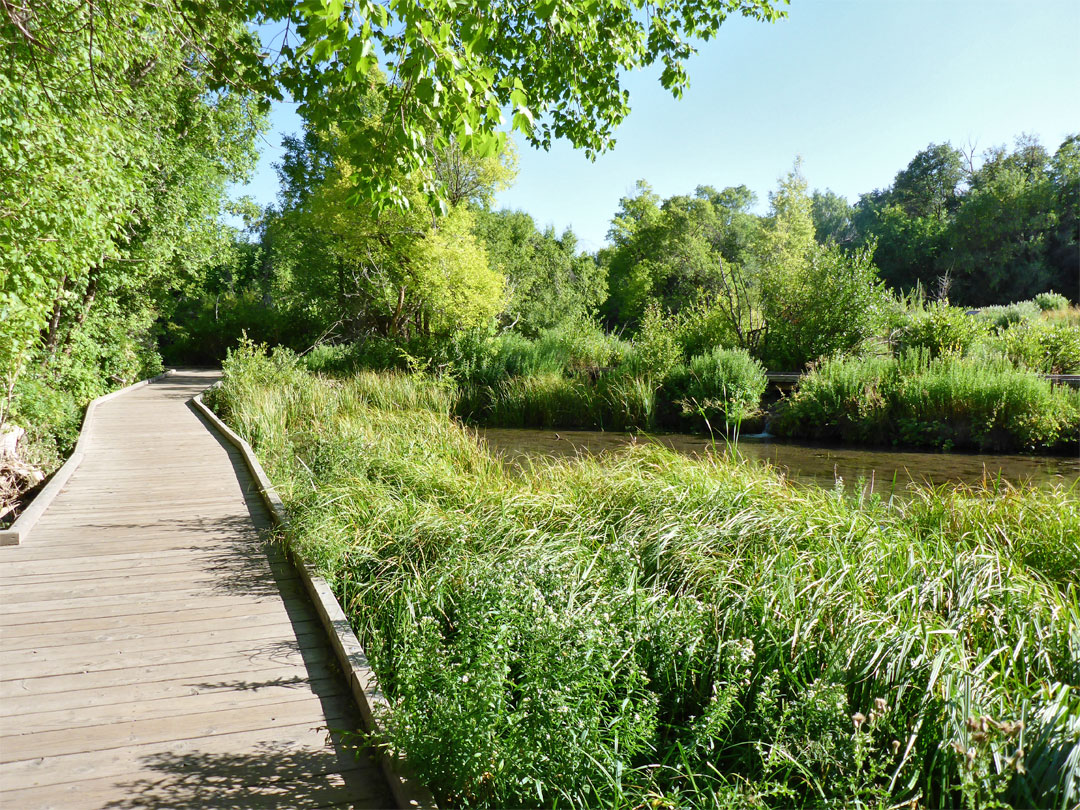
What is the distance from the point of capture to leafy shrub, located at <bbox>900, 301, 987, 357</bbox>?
14.1 metres

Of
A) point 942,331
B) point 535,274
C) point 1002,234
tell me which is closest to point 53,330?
point 535,274

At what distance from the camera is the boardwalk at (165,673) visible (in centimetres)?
251

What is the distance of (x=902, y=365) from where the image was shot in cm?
1273

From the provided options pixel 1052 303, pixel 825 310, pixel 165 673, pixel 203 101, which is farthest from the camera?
pixel 1052 303

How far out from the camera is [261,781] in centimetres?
251

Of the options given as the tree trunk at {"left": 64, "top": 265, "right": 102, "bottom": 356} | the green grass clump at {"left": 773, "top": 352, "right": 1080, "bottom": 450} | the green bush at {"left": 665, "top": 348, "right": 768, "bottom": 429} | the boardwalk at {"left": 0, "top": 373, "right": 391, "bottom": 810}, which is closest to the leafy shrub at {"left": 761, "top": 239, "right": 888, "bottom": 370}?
the green grass clump at {"left": 773, "top": 352, "right": 1080, "bottom": 450}

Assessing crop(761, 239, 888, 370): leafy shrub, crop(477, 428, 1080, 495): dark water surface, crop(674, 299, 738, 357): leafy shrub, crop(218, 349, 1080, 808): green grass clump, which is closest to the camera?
crop(218, 349, 1080, 808): green grass clump

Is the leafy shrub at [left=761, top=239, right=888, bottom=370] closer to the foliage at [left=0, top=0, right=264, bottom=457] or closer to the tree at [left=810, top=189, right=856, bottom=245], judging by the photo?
the foliage at [left=0, top=0, right=264, bottom=457]

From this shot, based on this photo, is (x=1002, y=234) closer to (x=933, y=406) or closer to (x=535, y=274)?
(x=535, y=274)

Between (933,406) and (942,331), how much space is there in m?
3.59

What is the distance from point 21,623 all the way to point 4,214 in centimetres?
479

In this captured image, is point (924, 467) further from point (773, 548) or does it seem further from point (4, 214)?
point (4, 214)

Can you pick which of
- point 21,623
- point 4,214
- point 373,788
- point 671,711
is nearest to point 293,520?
point 21,623

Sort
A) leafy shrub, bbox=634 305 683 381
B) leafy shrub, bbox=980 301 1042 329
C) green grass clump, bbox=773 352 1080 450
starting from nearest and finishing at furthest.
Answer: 1. green grass clump, bbox=773 352 1080 450
2. leafy shrub, bbox=634 305 683 381
3. leafy shrub, bbox=980 301 1042 329
